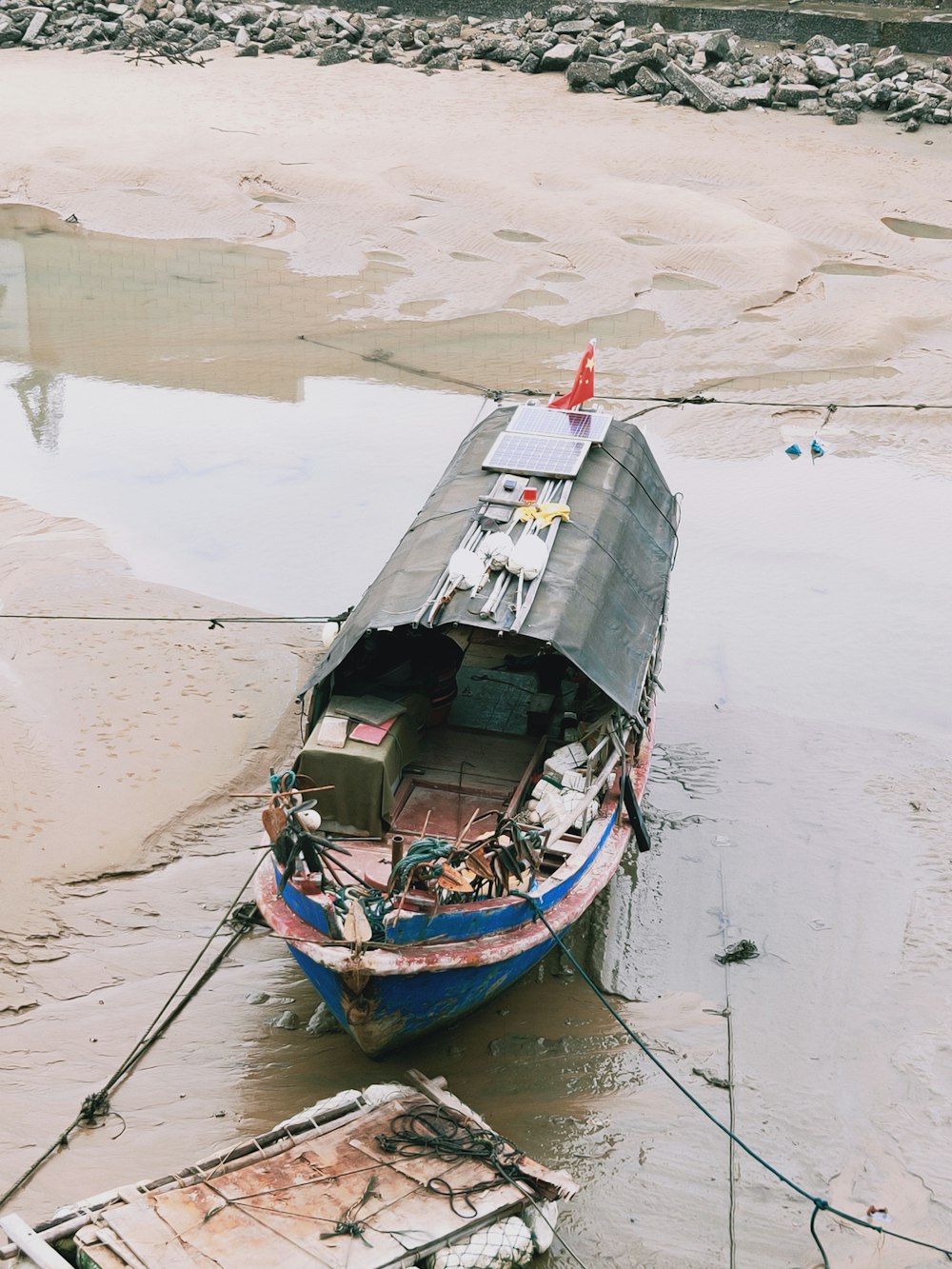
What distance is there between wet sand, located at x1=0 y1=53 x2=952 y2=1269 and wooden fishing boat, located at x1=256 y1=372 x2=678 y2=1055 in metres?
1.02

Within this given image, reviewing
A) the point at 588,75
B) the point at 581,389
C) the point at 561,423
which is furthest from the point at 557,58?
the point at 561,423

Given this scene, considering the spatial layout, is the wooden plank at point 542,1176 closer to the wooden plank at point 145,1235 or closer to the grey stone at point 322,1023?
the grey stone at point 322,1023

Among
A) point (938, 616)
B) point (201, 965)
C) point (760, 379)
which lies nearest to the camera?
Result: point (201, 965)

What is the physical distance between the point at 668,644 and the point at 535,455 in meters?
3.43

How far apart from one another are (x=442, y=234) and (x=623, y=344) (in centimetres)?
483

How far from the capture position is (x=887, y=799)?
12.1 meters

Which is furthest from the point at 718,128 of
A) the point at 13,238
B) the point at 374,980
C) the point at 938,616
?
the point at 374,980

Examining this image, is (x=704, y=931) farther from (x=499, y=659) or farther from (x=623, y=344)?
(x=623, y=344)

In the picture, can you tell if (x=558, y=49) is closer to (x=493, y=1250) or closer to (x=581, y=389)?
(x=581, y=389)

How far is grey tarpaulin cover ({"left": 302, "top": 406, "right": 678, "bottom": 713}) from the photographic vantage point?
9758mm

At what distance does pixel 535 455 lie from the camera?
38.2 feet

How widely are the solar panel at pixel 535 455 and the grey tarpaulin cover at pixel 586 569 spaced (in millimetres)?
148

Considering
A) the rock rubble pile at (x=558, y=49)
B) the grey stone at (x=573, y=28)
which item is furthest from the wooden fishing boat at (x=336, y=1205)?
the grey stone at (x=573, y=28)

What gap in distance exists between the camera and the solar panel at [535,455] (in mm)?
11398
